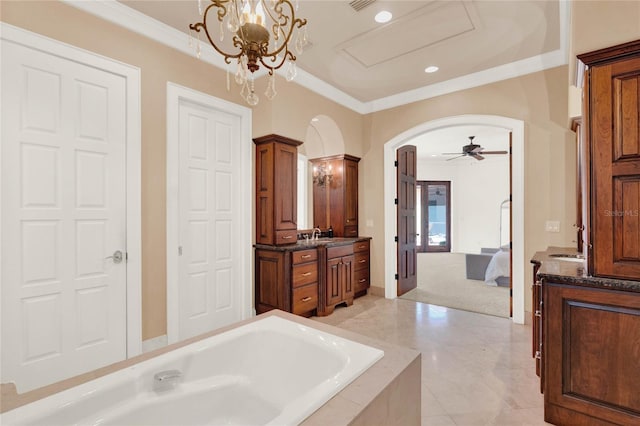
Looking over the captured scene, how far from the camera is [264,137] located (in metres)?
3.57

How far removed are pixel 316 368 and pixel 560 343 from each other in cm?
145

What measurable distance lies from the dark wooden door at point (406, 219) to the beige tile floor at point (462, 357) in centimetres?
58

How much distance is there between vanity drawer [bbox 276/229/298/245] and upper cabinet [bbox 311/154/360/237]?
3.75ft

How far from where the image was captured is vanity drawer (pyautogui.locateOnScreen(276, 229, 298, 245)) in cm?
353

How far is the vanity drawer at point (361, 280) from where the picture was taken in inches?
176

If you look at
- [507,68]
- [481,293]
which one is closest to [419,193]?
[481,293]

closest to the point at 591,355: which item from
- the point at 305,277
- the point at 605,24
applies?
the point at 605,24

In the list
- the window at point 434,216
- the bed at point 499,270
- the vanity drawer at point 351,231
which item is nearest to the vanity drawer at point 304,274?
the vanity drawer at point 351,231

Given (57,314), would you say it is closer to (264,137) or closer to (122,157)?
(122,157)

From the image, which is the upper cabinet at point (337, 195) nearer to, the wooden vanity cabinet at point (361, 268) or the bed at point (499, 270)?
the wooden vanity cabinet at point (361, 268)

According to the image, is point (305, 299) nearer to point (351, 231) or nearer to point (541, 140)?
point (351, 231)

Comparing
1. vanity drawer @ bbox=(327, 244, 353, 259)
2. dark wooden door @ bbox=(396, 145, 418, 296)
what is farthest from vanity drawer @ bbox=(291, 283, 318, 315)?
dark wooden door @ bbox=(396, 145, 418, 296)

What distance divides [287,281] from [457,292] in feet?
9.96

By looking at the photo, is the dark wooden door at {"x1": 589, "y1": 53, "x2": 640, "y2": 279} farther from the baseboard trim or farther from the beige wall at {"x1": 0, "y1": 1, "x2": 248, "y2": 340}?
the beige wall at {"x1": 0, "y1": 1, "x2": 248, "y2": 340}
